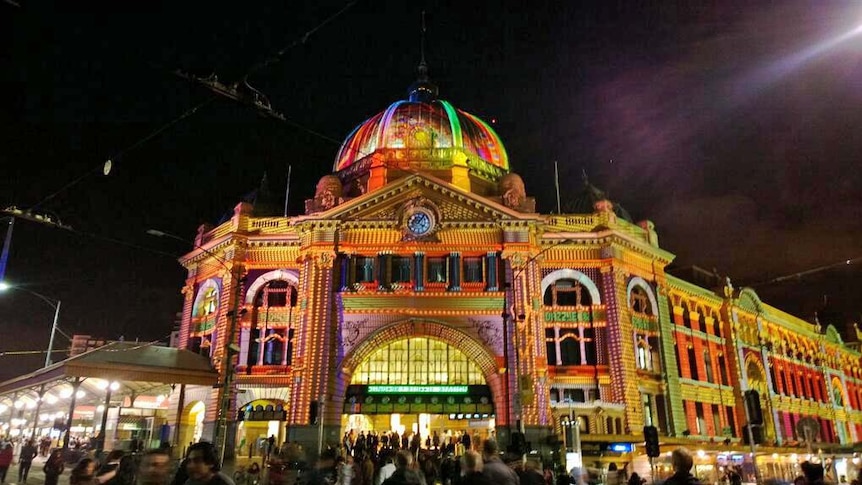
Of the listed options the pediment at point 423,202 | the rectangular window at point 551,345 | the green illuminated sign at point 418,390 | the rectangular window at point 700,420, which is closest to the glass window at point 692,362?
the rectangular window at point 700,420

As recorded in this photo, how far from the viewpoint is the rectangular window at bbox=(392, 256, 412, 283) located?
40688 mm

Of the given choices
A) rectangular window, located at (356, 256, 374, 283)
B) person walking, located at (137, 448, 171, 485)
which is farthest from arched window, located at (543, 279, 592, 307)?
person walking, located at (137, 448, 171, 485)

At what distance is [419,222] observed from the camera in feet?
135

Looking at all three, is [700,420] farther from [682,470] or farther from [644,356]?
[682,470]

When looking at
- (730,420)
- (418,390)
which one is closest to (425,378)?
(418,390)

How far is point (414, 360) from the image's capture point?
39938 mm

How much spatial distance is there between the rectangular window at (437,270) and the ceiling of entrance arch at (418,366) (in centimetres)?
399

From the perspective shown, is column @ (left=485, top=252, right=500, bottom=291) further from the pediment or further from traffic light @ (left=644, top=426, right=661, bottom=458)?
traffic light @ (left=644, top=426, right=661, bottom=458)

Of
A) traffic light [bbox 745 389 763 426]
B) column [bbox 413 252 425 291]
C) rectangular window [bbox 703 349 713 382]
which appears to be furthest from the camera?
rectangular window [bbox 703 349 713 382]

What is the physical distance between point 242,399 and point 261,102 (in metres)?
27.8

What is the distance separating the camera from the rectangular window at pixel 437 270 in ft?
133

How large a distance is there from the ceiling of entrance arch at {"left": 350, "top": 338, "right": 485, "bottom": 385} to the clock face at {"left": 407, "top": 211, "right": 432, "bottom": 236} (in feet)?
23.5

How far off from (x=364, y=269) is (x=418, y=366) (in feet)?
24.1

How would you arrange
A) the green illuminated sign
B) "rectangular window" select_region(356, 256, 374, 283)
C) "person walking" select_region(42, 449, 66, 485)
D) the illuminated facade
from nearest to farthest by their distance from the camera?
"person walking" select_region(42, 449, 66, 485)
the illuminated facade
the green illuminated sign
"rectangular window" select_region(356, 256, 374, 283)
